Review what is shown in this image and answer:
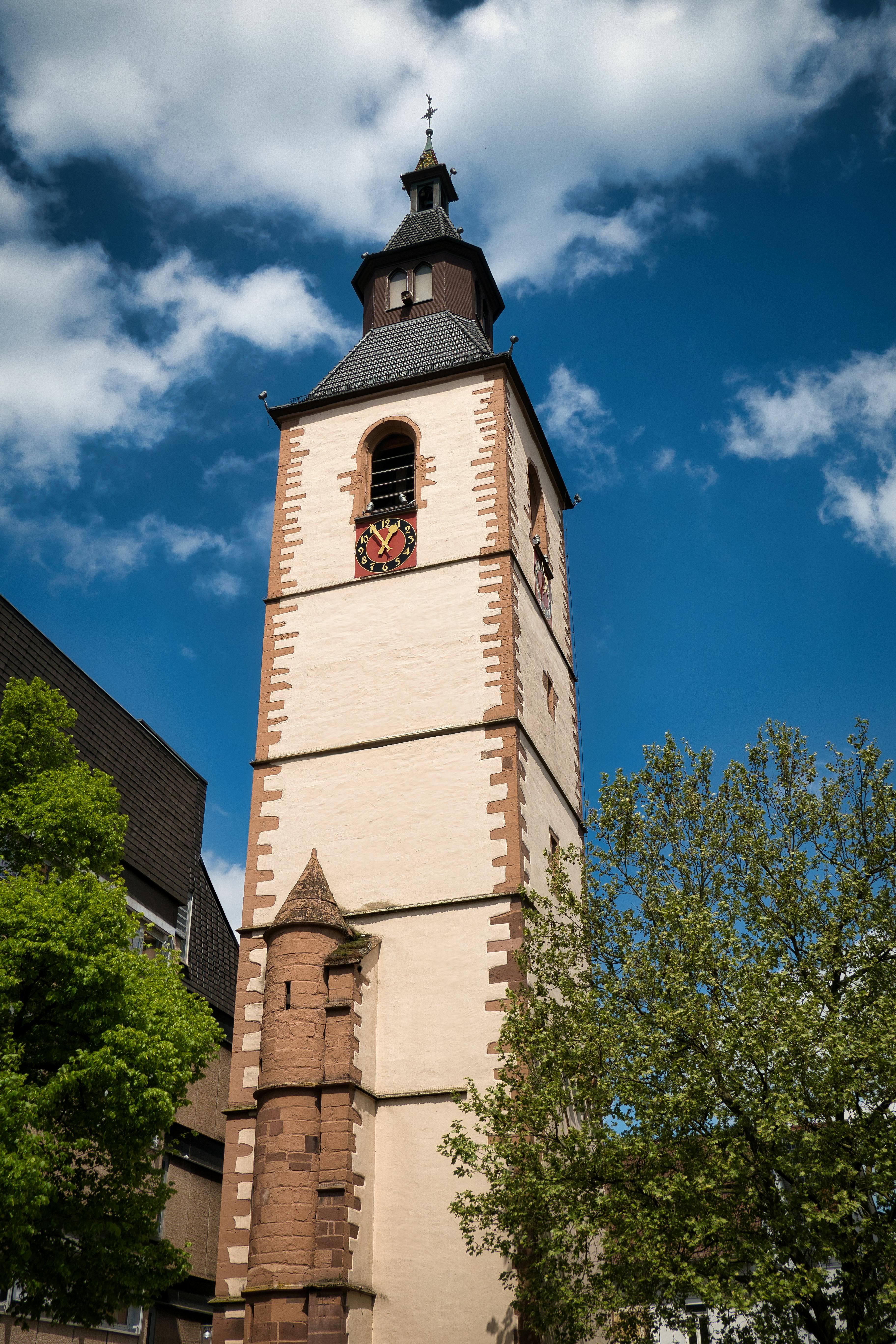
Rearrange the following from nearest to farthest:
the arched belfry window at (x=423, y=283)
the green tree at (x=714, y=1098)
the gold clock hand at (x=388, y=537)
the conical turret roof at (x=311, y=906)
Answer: the green tree at (x=714, y=1098), the conical turret roof at (x=311, y=906), the gold clock hand at (x=388, y=537), the arched belfry window at (x=423, y=283)

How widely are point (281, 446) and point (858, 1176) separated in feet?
58.2

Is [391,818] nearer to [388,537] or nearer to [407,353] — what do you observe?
[388,537]

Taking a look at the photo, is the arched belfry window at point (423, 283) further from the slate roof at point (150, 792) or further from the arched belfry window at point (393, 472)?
the slate roof at point (150, 792)

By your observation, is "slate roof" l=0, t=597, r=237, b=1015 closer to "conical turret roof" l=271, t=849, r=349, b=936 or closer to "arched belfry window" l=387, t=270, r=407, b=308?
"conical turret roof" l=271, t=849, r=349, b=936

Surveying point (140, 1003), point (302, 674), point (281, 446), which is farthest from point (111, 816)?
point (281, 446)

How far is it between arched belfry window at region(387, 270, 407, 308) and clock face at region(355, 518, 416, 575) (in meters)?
7.96

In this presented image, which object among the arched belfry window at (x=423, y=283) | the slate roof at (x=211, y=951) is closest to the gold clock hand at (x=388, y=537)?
the arched belfry window at (x=423, y=283)

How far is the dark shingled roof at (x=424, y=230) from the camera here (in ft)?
95.8

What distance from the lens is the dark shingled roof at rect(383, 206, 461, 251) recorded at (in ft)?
95.8

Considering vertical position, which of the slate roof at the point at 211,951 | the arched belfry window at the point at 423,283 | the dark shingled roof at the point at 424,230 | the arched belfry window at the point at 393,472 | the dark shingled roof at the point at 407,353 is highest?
the dark shingled roof at the point at 424,230

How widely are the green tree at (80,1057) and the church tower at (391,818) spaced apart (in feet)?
7.26

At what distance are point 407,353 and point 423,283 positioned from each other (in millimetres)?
3662

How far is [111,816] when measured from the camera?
14234mm

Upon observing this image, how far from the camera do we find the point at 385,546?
2255 centimetres
